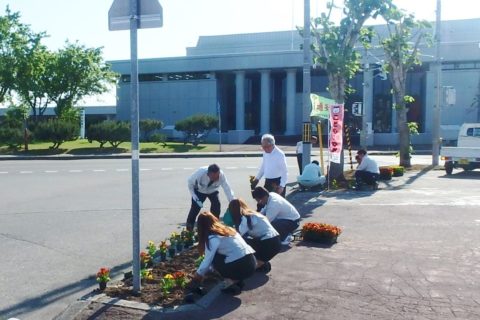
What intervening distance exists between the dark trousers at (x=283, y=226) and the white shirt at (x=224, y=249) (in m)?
1.99

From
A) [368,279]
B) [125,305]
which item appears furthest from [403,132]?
[125,305]

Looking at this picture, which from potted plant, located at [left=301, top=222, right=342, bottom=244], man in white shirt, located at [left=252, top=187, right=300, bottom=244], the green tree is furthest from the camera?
the green tree

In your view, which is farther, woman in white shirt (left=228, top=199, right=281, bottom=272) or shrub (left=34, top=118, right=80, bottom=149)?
shrub (left=34, top=118, right=80, bottom=149)

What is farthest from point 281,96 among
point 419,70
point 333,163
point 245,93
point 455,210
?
point 455,210

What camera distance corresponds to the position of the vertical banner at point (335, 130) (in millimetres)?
15148

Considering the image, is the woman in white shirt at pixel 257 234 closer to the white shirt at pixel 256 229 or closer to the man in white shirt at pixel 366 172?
the white shirt at pixel 256 229

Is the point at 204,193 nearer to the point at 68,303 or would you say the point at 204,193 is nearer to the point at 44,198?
the point at 68,303

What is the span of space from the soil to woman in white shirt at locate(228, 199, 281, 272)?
63cm

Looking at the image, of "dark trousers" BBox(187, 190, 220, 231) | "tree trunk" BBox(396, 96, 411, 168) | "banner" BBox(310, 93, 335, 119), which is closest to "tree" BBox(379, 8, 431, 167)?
"tree trunk" BBox(396, 96, 411, 168)

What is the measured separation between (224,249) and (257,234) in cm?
98

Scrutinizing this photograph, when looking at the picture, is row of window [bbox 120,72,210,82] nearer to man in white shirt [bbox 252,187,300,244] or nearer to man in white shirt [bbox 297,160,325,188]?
man in white shirt [bbox 297,160,325,188]

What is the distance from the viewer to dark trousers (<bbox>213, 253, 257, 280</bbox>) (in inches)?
234

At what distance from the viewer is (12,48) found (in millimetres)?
39750

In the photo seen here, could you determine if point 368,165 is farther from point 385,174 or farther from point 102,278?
point 102,278
